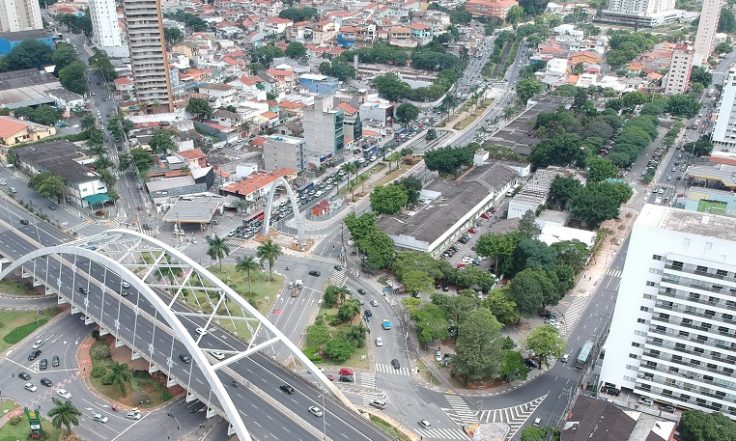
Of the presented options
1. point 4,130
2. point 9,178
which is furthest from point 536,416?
point 4,130

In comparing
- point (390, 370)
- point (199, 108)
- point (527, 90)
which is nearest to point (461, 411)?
point (390, 370)

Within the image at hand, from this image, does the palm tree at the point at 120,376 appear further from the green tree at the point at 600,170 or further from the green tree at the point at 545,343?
the green tree at the point at 600,170

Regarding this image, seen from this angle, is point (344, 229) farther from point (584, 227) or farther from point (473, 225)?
point (584, 227)

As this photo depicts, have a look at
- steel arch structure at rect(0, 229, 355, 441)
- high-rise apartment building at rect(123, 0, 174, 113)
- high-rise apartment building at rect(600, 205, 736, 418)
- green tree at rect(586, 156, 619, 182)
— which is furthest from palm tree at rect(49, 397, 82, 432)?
high-rise apartment building at rect(123, 0, 174, 113)

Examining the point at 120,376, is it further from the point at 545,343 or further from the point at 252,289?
the point at 545,343

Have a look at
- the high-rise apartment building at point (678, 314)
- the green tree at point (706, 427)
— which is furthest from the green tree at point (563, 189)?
the green tree at point (706, 427)

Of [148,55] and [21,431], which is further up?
[148,55]
